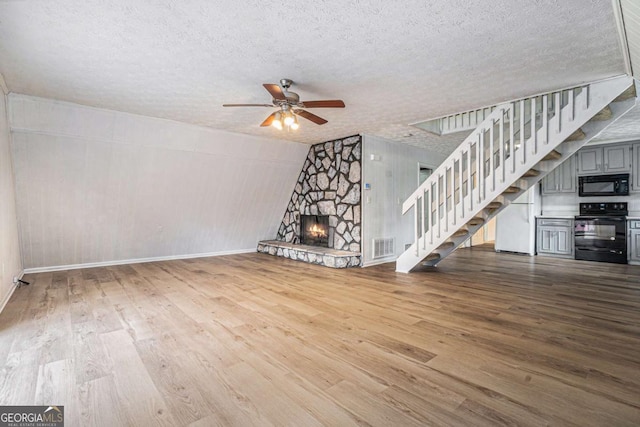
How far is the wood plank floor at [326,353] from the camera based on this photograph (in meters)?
1.67

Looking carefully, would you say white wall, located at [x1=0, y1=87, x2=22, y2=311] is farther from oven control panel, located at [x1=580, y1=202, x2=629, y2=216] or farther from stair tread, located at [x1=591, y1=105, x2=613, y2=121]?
oven control panel, located at [x1=580, y1=202, x2=629, y2=216]

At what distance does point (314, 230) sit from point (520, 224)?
15.7 feet

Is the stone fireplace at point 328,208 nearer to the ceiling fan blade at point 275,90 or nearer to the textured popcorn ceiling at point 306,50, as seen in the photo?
the textured popcorn ceiling at point 306,50

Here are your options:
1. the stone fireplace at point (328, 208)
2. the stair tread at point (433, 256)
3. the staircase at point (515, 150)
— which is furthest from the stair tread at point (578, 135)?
the stone fireplace at point (328, 208)

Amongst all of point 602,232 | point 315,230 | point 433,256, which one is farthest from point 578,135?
point 315,230

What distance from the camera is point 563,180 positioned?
22.5 ft

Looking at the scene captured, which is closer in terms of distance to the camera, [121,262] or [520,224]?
[121,262]

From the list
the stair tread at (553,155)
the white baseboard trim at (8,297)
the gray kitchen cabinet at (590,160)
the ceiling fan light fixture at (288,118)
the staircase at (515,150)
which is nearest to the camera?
the white baseboard trim at (8,297)

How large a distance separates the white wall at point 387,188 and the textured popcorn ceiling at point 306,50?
71.2 inches

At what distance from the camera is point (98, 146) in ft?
14.9

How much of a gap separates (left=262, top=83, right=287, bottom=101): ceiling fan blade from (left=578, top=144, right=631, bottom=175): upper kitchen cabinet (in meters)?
6.88

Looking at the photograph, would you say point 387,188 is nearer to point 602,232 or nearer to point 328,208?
point 328,208

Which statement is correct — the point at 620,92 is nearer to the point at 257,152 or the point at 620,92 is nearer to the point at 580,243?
the point at 580,243

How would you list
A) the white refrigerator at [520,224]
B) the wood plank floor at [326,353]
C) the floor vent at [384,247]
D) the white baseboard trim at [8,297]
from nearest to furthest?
the wood plank floor at [326,353]
the white baseboard trim at [8,297]
the floor vent at [384,247]
the white refrigerator at [520,224]
